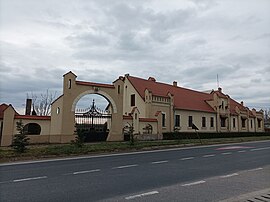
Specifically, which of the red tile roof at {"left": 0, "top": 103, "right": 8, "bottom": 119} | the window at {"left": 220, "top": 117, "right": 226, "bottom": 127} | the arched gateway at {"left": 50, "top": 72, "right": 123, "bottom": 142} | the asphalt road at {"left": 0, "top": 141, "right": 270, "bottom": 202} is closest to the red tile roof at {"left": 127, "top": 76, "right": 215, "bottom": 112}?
the window at {"left": 220, "top": 117, "right": 226, "bottom": 127}

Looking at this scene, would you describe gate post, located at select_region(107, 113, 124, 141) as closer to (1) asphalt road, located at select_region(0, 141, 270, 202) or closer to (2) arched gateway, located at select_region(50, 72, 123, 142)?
(2) arched gateway, located at select_region(50, 72, 123, 142)

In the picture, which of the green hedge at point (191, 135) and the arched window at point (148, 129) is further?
the green hedge at point (191, 135)

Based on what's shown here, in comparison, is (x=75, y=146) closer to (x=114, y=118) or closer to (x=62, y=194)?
(x=114, y=118)

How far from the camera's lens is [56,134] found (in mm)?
22859

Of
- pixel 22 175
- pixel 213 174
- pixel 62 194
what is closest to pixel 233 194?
pixel 213 174

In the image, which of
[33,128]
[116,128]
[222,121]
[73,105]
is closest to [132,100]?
[116,128]

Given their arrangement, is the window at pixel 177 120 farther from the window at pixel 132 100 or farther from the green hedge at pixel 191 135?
→ the window at pixel 132 100

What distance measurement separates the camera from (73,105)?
78.4ft

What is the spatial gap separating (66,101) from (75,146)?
6.58 m

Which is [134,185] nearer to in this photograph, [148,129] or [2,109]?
[2,109]

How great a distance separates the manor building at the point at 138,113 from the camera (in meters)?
22.6

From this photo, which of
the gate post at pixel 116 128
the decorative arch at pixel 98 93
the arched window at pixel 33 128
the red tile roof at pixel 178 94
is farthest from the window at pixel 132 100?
the arched window at pixel 33 128

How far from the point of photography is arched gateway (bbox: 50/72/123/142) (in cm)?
2303

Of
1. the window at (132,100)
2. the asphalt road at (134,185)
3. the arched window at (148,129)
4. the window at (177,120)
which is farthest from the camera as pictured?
the window at (177,120)
